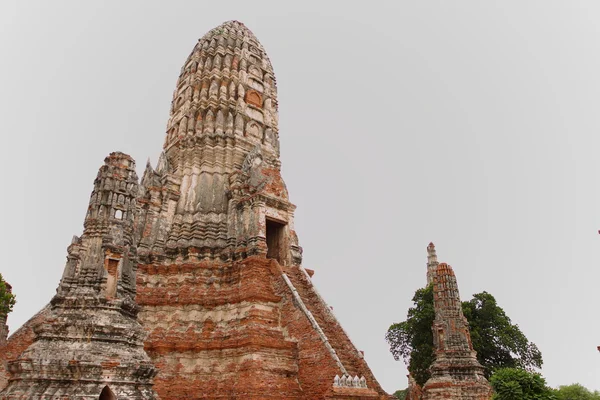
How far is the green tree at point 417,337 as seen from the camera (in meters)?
30.2

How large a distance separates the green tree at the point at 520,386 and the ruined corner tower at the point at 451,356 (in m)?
2.61

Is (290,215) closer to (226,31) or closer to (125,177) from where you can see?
(125,177)

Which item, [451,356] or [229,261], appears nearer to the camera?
[229,261]

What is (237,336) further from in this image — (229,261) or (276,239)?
(276,239)

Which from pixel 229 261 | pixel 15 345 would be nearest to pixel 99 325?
pixel 15 345

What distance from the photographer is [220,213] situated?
17.0 m

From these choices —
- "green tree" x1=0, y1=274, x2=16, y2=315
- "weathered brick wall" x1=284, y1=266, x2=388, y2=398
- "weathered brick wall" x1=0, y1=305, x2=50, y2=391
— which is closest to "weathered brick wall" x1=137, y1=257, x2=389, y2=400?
"weathered brick wall" x1=284, y1=266, x2=388, y2=398

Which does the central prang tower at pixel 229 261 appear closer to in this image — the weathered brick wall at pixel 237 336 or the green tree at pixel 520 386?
the weathered brick wall at pixel 237 336

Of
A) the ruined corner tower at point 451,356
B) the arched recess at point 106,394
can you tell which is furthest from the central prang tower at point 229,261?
the arched recess at point 106,394

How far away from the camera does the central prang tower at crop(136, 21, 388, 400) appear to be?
495 inches

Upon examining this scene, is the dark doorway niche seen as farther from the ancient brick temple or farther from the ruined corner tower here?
the ruined corner tower

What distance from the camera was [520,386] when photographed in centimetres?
1201

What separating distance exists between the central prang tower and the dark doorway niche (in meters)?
0.05

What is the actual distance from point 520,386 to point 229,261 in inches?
374
